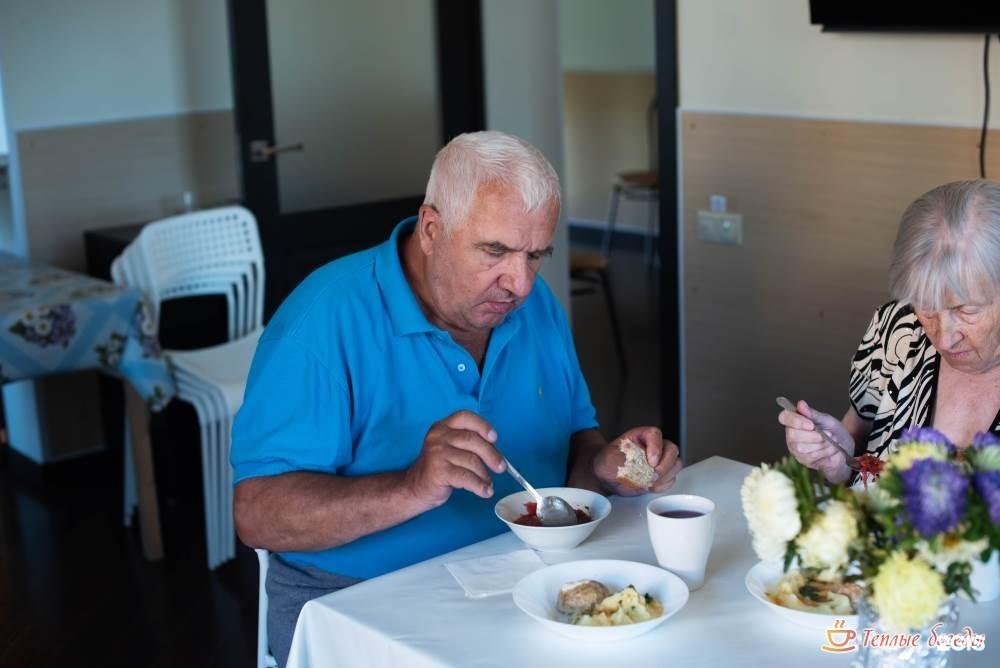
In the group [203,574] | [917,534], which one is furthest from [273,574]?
Answer: [203,574]

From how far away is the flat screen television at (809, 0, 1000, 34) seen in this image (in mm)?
2982

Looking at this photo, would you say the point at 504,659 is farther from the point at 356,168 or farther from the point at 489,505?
the point at 356,168

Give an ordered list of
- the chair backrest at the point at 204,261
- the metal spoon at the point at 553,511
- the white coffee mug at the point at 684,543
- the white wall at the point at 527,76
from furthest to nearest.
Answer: the white wall at the point at 527,76 < the chair backrest at the point at 204,261 < the metal spoon at the point at 553,511 < the white coffee mug at the point at 684,543

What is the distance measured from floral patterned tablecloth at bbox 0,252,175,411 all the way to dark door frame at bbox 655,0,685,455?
144 centimetres

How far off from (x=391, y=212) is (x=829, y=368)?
1.94 m

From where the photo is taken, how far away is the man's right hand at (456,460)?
1738 mm

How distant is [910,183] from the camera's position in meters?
3.26

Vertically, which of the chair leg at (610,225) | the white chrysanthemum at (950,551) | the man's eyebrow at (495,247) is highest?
the man's eyebrow at (495,247)

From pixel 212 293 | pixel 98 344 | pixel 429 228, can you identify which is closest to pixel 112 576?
pixel 98 344

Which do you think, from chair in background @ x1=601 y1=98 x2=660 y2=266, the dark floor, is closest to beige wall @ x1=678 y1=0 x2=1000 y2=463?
the dark floor

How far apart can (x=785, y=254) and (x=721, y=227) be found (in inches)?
8.5

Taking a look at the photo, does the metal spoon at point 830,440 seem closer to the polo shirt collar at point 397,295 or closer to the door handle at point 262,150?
the polo shirt collar at point 397,295

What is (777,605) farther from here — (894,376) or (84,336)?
(84,336)

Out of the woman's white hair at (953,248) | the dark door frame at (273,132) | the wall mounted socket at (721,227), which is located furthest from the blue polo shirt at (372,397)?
the dark door frame at (273,132)
